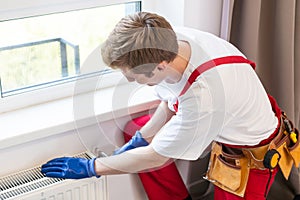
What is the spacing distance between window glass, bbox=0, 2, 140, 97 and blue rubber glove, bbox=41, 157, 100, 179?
36 cm

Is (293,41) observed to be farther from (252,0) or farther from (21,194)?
(21,194)

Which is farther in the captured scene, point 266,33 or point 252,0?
point 266,33

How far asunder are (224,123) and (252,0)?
0.58 meters

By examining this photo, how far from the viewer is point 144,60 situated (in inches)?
57.3

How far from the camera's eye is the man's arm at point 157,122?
6.04ft

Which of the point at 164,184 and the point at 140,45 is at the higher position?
the point at 140,45

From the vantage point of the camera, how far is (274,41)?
222cm

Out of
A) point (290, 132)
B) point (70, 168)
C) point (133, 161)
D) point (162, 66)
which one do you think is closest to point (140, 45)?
point (162, 66)

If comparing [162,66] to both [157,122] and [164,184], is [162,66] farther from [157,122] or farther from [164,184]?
[164,184]

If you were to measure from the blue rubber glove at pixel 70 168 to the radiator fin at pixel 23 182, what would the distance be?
0.12 ft

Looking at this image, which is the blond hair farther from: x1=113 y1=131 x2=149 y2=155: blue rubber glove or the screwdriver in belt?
the screwdriver in belt

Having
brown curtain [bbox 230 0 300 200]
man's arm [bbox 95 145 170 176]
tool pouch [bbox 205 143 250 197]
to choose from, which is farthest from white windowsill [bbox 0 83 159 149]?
brown curtain [bbox 230 0 300 200]

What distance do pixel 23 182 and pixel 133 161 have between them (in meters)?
0.43

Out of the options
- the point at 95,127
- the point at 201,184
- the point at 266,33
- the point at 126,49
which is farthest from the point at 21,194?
the point at 266,33
